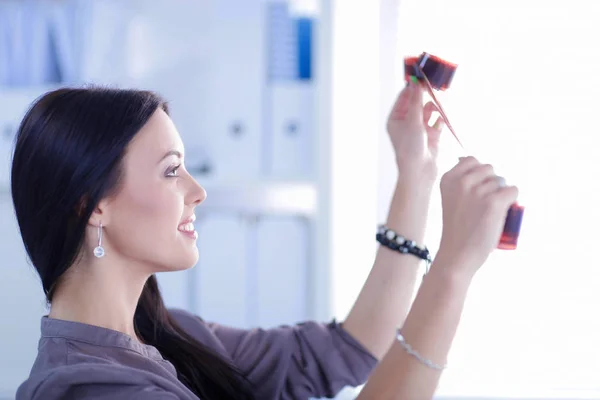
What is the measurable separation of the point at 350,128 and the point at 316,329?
19.6 inches

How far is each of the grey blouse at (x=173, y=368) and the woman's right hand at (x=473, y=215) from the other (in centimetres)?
39

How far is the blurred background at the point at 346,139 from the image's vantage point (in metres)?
1.55

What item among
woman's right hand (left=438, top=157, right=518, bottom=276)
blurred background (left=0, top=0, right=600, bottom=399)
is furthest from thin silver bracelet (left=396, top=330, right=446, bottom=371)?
blurred background (left=0, top=0, right=600, bottom=399)

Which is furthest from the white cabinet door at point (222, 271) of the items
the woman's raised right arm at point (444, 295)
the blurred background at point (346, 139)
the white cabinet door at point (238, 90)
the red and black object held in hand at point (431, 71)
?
the woman's raised right arm at point (444, 295)

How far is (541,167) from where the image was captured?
1.59m

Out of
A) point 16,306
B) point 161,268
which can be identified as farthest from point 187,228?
point 16,306

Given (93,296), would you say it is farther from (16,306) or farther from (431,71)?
(16,306)

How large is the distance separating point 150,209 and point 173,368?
24 cm

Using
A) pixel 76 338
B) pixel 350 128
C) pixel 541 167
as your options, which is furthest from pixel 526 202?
pixel 76 338

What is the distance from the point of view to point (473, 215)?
0.79 meters

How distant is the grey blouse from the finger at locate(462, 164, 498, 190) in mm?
440

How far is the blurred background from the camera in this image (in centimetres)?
155

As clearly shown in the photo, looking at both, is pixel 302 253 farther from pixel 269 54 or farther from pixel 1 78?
pixel 1 78

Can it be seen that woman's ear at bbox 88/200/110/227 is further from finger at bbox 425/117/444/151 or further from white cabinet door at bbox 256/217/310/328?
white cabinet door at bbox 256/217/310/328
